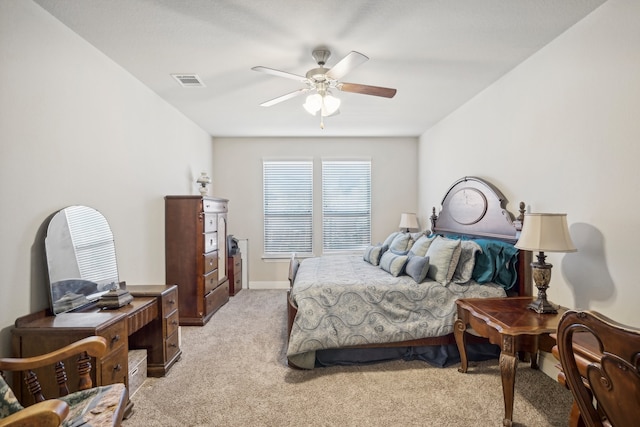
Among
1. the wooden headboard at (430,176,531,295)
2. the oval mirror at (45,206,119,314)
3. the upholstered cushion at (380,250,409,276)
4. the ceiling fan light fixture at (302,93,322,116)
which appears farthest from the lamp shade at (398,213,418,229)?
the oval mirror at (45,206,119,314)

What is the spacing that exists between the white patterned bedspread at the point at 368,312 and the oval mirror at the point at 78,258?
1.53m

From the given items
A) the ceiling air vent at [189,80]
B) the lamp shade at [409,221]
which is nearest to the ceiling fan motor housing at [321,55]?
the ceiling air vent at [189,80]

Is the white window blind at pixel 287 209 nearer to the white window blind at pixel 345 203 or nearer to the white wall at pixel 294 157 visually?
the white wall at pixel 294 157

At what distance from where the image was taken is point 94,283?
2.40 meters

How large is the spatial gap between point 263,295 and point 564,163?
4243 mm

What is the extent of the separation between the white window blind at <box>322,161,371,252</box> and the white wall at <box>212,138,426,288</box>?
0.11 meters

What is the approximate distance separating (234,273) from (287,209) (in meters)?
1.41

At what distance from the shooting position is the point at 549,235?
2178 mm

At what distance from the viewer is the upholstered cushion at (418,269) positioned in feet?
9.77

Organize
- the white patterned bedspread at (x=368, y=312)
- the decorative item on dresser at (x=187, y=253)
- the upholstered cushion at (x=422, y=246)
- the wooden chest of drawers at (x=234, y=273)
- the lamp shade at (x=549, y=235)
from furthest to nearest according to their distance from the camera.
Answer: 1. the wooden chest of drawers at (x=234, y=273)
2. the decorative item on dresser at (x=187, y=253)
3. the upholstered cushion at (x=422, y=246)
4. the white patterned bedspread at (x=368, y=312)
5. the lamp shade at (x=549, y=235)

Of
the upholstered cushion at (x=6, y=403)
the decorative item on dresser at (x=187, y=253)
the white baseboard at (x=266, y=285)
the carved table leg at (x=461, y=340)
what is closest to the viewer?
the upholstered cushion at (x=6, y=403)

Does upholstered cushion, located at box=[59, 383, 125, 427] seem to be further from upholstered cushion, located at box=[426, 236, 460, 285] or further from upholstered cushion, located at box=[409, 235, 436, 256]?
upholstered cushion, located at box=[409, 235, 436, 256]

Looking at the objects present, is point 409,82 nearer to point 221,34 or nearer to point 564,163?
point 564,163

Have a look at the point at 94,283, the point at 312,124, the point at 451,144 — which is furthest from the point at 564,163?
the point at 94,283
